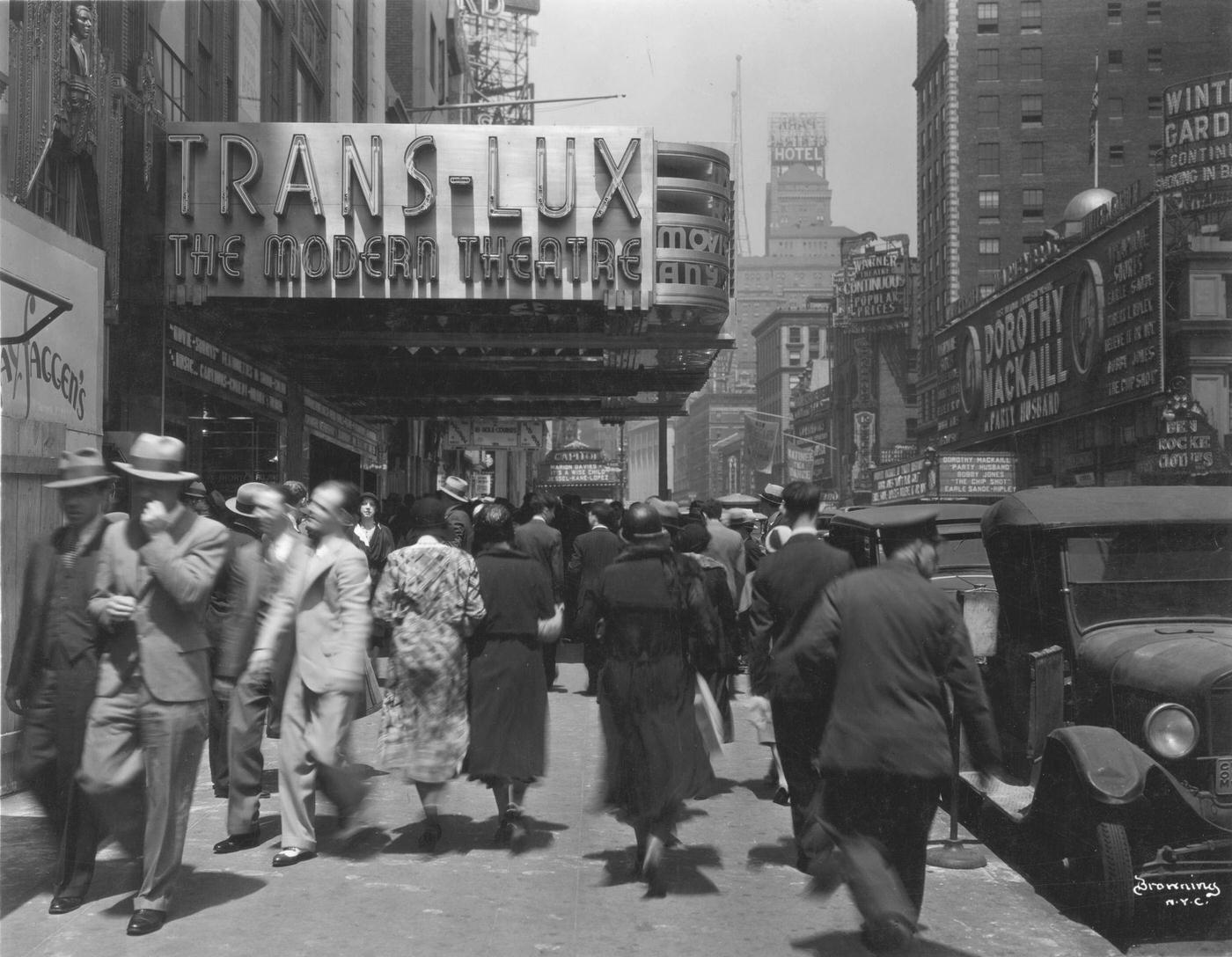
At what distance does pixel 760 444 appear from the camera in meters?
128

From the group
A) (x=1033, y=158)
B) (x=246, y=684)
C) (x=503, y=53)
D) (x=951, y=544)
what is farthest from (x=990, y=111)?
(x=246, y=684)

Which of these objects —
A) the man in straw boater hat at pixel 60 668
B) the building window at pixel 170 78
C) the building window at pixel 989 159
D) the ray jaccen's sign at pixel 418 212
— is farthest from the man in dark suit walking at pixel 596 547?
the building window at pixel 989 159

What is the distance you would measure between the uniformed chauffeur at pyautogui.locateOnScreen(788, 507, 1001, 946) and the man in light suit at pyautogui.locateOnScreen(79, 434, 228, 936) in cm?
266

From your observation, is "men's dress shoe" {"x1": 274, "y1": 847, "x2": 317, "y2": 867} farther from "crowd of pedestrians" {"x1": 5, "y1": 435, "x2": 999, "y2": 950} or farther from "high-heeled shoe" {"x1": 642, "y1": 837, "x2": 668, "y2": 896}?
"high-heeled shoe" {"x1": 642, "y1": 837, "x2": 668, "y2": 896}

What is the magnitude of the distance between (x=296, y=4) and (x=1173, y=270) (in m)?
34.0

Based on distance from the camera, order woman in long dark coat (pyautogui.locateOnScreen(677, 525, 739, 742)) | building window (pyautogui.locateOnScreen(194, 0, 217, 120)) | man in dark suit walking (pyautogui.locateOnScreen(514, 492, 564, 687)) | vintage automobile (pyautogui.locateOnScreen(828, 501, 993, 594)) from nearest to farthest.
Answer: woman in long dark coat (pyautogui.locateOnScreen(677, 525, 739, 742)) → vintage automobile (pyautogui.locateOnScreen(828, 501, 993, 594)) → man in dark suit walking (pyautogui.locateOnScreen(514, 492, 564, 687)) → building window (pyautogui.locateOnScreen(194, 0, 217, 120))

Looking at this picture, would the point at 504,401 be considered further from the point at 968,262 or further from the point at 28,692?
the point at 968,262

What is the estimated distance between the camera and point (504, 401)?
29.0m

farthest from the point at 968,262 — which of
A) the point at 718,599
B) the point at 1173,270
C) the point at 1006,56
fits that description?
the point at 718,599

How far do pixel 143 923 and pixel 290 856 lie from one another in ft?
3.78

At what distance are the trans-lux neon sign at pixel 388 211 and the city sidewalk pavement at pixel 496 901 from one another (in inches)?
348

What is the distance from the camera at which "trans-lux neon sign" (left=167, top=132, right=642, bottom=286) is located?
15.0 metres

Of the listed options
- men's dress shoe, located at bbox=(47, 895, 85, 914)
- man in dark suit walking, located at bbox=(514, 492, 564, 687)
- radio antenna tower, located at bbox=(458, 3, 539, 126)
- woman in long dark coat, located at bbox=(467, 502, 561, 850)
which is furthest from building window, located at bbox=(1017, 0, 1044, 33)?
men's dress shoe, located at bbox=(47, 895, 85, 914)

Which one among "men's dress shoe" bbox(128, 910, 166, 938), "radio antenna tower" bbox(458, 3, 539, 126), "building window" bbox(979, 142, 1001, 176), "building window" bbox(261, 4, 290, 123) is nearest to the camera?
"men's dress shoe" bbox(128, 910, 166, 938)
